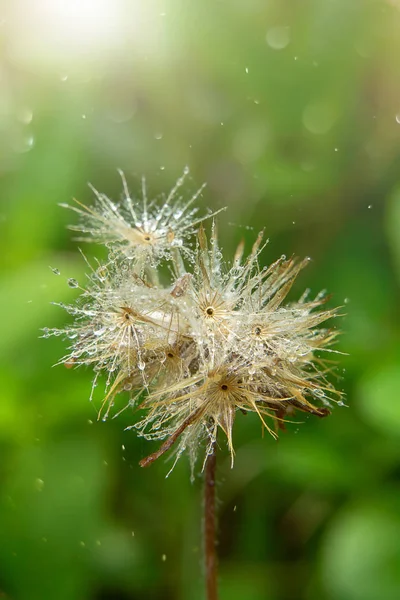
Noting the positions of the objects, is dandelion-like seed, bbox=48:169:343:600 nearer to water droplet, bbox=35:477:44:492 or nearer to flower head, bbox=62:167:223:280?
flower head, bbox=62:167:223:280

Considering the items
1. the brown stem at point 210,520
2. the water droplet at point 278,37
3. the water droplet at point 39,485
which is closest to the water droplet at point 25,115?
the water droplet at point 278,37

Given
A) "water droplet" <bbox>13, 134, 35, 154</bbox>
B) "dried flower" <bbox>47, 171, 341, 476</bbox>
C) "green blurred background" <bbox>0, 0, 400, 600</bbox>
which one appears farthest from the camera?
"water droplet" <bbox>13, 134, 35, 154</bbox>

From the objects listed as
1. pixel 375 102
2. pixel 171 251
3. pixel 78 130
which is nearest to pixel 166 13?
pixel 78 130

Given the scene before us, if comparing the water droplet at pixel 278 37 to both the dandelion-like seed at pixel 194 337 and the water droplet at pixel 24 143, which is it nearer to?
the water droplet at pixel 24 143

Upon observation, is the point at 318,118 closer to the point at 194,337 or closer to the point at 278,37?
the point at 278,37

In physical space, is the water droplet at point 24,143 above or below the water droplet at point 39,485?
above

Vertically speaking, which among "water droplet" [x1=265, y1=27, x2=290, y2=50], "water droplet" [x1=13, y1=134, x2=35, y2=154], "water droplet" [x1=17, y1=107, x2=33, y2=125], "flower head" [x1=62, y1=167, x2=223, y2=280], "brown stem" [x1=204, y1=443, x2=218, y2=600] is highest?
"water droplet" [x1=265, y1=27, x2=290, y2=50]

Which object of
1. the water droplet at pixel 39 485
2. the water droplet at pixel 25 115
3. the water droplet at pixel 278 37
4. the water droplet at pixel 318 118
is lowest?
the water droplet at pixel 39 485

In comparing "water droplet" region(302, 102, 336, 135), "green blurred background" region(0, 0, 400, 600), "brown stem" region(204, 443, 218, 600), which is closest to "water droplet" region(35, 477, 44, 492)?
"green blurred background" region(0, 0, 400, 600)

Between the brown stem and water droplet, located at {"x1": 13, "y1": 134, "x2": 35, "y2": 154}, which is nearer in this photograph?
the brown stem
